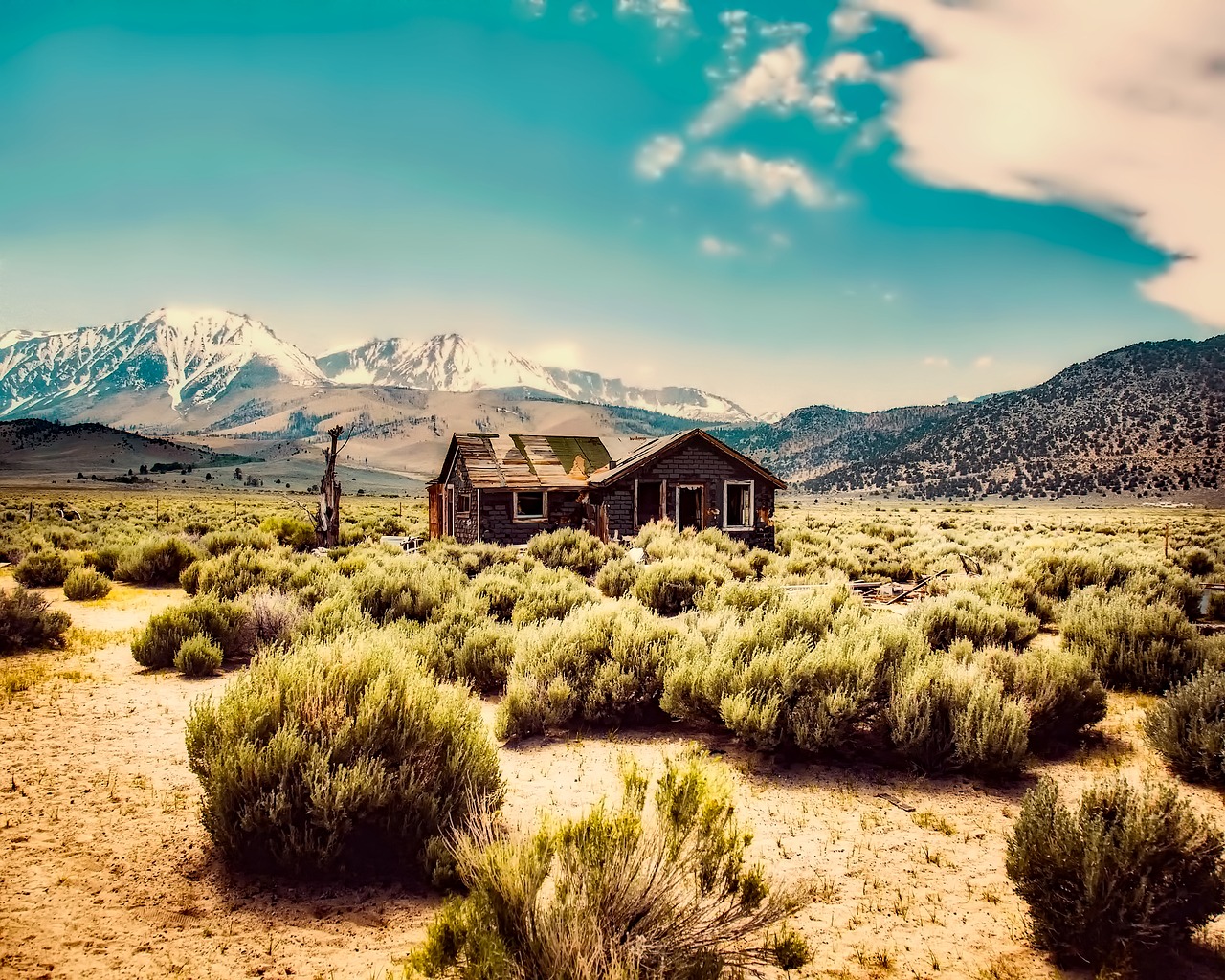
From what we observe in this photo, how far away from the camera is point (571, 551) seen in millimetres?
17766

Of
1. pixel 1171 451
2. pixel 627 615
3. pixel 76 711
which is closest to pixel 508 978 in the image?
pixel 627 615

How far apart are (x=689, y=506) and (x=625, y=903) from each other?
21.3 metres

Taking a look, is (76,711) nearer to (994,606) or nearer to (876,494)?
(994,606)

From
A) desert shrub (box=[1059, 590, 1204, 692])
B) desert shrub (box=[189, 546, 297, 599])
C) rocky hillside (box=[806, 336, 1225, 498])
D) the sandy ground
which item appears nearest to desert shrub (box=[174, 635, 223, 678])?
the sandy ground

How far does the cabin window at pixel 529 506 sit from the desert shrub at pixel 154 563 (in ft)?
32.3

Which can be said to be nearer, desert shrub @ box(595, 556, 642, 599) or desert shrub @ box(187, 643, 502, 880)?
desert shrub @ box(187, 643, 502, 880)

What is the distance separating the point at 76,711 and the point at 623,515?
17.1m

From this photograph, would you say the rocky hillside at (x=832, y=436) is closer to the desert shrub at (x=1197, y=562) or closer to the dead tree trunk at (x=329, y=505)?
the desert shrub at (x=1197, y=562)

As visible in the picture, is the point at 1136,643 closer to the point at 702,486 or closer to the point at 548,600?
the point at 548,600

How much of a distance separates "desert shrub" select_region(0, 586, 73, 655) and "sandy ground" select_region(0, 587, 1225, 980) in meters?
2.65

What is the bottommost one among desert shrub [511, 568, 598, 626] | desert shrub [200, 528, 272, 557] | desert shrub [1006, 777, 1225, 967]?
desert shrub [1006, 777, 1225, 967]

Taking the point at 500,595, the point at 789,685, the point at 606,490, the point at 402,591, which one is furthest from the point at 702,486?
the point at 789,685

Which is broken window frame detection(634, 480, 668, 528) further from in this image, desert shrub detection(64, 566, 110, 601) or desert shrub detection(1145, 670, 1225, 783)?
desert shrub detection(1145, 670, 1225, 783)

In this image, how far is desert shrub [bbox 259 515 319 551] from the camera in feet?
69.6
